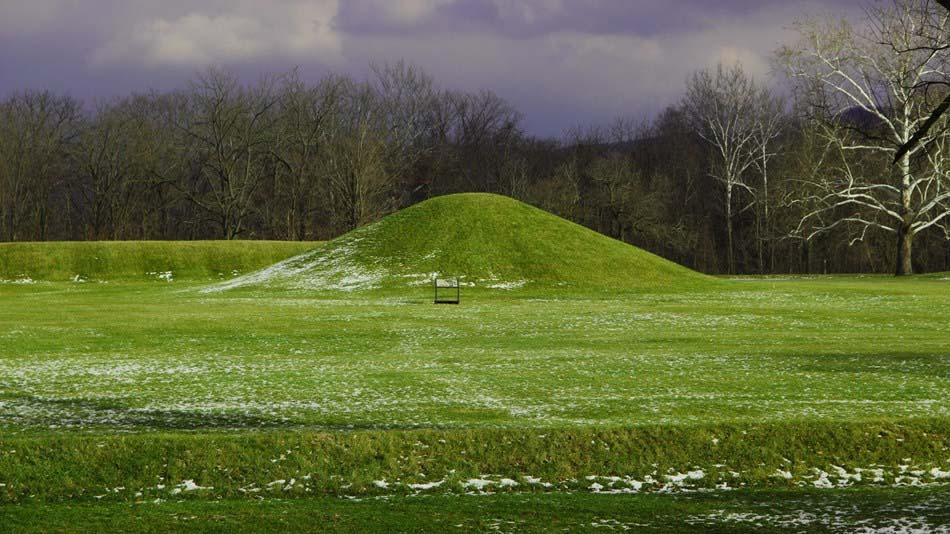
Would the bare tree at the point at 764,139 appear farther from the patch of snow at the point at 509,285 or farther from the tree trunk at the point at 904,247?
the patch of snow at the point at 509,285

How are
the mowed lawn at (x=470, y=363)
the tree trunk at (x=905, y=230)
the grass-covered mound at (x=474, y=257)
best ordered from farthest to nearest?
the tree trunk at (x=905, y=230) → the grass-covered mound at (x=474, y=257) → the mowed lawn at (x=470, y=363)

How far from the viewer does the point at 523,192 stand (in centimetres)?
12481

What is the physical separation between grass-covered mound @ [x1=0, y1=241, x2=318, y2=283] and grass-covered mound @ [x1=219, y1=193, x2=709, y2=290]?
60.2ft

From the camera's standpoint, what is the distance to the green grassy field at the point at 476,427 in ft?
39.8

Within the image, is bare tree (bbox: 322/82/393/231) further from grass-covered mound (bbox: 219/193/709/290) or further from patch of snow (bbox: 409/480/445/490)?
patch of snow (bbox: 409/480/445/490)

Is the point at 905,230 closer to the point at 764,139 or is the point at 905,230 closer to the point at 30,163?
the point at 764,139

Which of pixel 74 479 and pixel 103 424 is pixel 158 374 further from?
pixel 74 479

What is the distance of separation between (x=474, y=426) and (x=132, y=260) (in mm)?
83284

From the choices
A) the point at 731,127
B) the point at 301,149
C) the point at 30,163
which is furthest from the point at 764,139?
the point at 30,163

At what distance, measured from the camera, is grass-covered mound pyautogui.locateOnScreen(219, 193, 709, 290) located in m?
67.5

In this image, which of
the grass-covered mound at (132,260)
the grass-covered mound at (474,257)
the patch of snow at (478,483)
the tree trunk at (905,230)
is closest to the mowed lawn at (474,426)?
the patch of snow at (478,483)

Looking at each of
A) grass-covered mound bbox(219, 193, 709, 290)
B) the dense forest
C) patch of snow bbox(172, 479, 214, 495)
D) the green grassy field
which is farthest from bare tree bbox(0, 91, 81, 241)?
patch of snow bbox(172, 479, 214, 495)

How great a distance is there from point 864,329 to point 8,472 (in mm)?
34793

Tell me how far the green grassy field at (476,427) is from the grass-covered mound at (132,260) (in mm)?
52376
